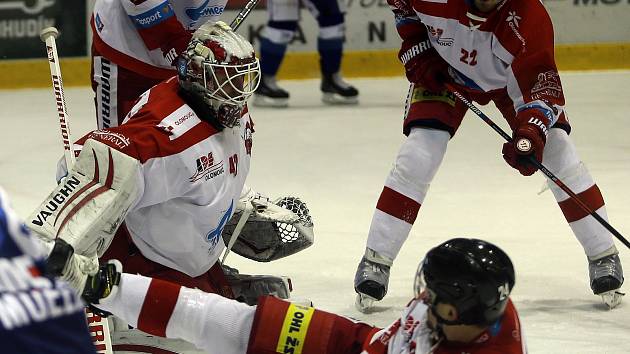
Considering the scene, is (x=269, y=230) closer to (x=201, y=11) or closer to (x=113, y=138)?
(x=201, y=11)

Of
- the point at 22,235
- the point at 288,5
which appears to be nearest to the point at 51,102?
the point at 288,5

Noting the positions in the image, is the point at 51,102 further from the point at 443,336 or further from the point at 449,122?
the point at 443,336

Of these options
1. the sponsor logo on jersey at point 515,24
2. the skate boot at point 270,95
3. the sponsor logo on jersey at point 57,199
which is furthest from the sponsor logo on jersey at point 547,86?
the skate boot at point 270,95

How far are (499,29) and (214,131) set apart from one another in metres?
0.94

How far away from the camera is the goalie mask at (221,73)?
320 cm

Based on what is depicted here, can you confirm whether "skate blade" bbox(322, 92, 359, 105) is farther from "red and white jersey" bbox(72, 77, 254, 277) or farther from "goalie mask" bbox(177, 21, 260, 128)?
"goalie mask" bbox(177, 21, 260, 128)

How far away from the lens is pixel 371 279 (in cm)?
383

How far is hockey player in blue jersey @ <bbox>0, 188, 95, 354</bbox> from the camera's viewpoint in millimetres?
1653

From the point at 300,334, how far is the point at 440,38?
1464 millimetres

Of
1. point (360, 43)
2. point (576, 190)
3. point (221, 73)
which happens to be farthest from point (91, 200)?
point (360, 43)

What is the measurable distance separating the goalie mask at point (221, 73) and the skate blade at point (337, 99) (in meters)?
3.68

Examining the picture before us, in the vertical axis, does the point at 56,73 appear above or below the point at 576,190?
above

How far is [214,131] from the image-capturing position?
10.7 feet

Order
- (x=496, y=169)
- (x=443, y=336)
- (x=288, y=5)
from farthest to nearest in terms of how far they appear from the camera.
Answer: (x=288, y=5) < (x=496, y=169) < (x=443, y=336)
